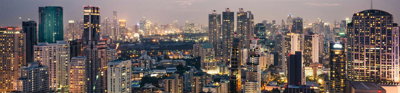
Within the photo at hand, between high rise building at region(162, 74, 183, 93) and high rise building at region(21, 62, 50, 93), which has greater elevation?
high rise building at region(21, 62, 50, 93)

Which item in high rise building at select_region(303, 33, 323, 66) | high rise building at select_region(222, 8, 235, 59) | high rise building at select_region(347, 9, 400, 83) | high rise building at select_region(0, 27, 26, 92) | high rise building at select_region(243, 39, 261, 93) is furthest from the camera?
high rise building at select_region(222, 8, 235, 59)

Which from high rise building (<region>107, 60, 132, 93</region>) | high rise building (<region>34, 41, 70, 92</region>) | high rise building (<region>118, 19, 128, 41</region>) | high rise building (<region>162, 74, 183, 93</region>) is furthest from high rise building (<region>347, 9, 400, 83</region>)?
high rise building (<region>118, 19, 128, 41</region>)

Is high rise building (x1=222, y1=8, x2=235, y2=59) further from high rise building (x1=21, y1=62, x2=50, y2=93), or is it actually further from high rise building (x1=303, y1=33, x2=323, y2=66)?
high rise building (x1=21, y1=62, x2=50, y2=93)

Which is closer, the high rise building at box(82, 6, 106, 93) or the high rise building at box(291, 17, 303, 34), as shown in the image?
the high rise building at box(82, 6, 106, 93)

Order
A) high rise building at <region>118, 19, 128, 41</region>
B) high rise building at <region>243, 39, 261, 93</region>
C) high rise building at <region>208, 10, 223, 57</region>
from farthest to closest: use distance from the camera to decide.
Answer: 1. high rise building at <region>118, 19, 128, 41</region>
2. high rise building at <region>208, 10, 223, 57</region>
3. high rise building at <region>243, 39, 261, 93</region>

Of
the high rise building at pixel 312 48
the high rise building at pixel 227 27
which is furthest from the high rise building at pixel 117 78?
the high rise building at pixel 227 27

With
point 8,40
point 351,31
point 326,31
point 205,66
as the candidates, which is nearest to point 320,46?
point 326,31
